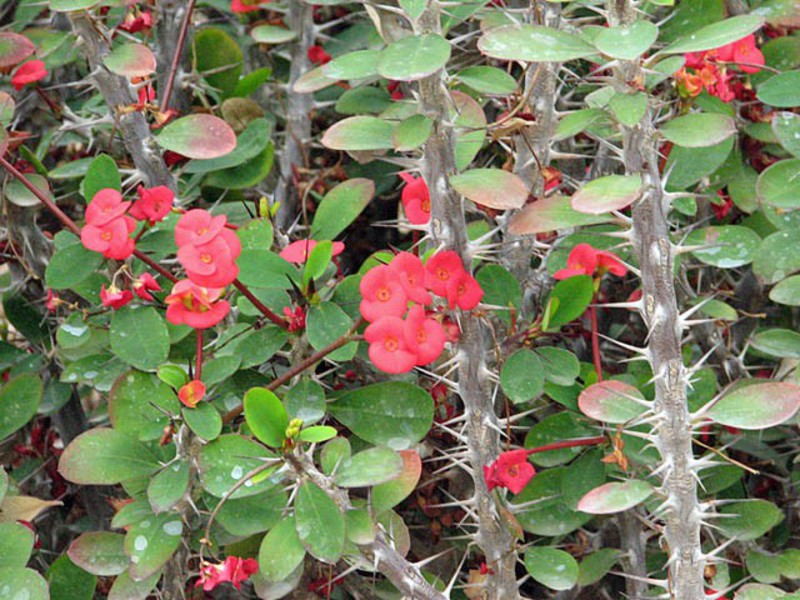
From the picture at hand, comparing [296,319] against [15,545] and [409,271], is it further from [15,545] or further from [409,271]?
[15,545]

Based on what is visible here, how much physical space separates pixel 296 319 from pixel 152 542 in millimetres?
301

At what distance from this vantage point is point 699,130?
1040 millimetres

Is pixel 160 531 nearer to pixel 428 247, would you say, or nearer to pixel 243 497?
pixel 243 497

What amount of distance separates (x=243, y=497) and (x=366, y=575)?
435 mm

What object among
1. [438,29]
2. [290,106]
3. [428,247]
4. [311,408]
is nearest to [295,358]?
[311,408]

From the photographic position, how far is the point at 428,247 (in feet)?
4.06

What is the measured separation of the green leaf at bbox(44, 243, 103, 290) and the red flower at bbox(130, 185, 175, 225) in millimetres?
74

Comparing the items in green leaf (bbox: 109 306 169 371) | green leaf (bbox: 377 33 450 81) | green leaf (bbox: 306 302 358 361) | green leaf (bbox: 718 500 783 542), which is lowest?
green leaf (bbox: 718 500 783 542)

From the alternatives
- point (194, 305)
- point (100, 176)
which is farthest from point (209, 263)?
point (100, 176)

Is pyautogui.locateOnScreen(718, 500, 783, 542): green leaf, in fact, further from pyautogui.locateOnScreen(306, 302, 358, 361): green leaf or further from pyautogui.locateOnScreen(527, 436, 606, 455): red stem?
pyautogui.locateOnScreen(306, 302, 358, 361): green leaf

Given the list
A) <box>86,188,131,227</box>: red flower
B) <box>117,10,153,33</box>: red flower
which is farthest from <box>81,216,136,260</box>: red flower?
<box>117,10,153,33</box>: red flower

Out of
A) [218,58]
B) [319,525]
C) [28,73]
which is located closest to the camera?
[319,525]

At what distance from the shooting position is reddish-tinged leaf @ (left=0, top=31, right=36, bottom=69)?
4.49 ft

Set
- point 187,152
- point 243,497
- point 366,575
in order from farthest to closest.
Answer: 1. point 366,575
2. point 187,152
3. point 243,497
